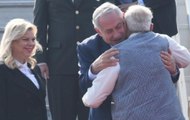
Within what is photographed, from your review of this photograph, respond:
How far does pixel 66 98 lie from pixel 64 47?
1.20ft

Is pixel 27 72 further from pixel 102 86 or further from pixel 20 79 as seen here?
pixel 102 86

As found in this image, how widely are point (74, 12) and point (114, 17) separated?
1.10 metres

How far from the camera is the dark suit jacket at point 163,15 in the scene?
388cm

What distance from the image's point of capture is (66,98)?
385 centimetres

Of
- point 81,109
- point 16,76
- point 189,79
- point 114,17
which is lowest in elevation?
point 189,79

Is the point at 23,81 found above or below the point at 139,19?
below

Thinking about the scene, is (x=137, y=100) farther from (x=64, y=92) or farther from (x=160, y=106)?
(x=64, y=92)

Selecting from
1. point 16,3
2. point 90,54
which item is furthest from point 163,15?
point 16,3

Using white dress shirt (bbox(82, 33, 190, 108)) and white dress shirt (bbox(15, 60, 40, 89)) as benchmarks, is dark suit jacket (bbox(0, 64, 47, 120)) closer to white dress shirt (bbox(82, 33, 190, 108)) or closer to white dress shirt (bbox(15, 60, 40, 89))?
white dress shirt (bbox(15, 60, 40, 89))

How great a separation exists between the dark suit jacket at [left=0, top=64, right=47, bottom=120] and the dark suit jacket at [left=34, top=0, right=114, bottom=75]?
0.44 m

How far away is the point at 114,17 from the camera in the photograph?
284 centimetres

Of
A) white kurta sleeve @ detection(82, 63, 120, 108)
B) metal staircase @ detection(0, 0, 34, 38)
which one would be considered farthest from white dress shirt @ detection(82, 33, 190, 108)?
metal staircase @ detection(0, 0, 34, 38)

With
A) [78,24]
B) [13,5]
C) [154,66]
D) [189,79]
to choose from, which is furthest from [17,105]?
[13,5]

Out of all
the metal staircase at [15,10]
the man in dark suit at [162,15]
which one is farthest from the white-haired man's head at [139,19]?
the metal staircase at [15,10]
